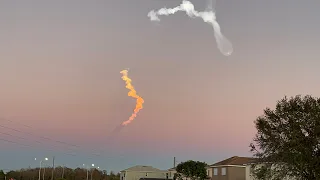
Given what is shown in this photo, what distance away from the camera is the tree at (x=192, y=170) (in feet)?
236

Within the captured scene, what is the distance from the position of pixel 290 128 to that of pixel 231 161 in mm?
50197

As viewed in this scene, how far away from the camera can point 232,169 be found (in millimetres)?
73188

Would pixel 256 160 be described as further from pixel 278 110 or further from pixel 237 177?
pixel 237 177

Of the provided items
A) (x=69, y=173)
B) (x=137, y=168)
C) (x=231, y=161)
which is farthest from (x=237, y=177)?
(x=69, y=173)

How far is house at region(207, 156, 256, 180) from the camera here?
7275 cm

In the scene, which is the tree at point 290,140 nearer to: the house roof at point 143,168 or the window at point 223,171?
the window at point 223,171

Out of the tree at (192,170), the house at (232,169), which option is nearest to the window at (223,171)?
the house at (232,169)

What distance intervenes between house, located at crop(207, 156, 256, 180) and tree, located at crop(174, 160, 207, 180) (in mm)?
4282

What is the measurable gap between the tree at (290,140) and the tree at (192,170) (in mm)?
42228

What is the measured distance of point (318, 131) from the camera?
1030 inches

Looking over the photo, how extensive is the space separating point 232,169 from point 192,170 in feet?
23.9

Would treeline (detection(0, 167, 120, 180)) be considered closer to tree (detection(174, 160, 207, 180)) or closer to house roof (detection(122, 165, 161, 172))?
house roof (detection(122, 165, 161, 172))

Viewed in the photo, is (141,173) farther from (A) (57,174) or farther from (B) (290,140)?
(B) (290,140)

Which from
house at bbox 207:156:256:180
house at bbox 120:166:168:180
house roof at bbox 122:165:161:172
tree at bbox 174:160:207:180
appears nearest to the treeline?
house at bbox 120:166:168:180
